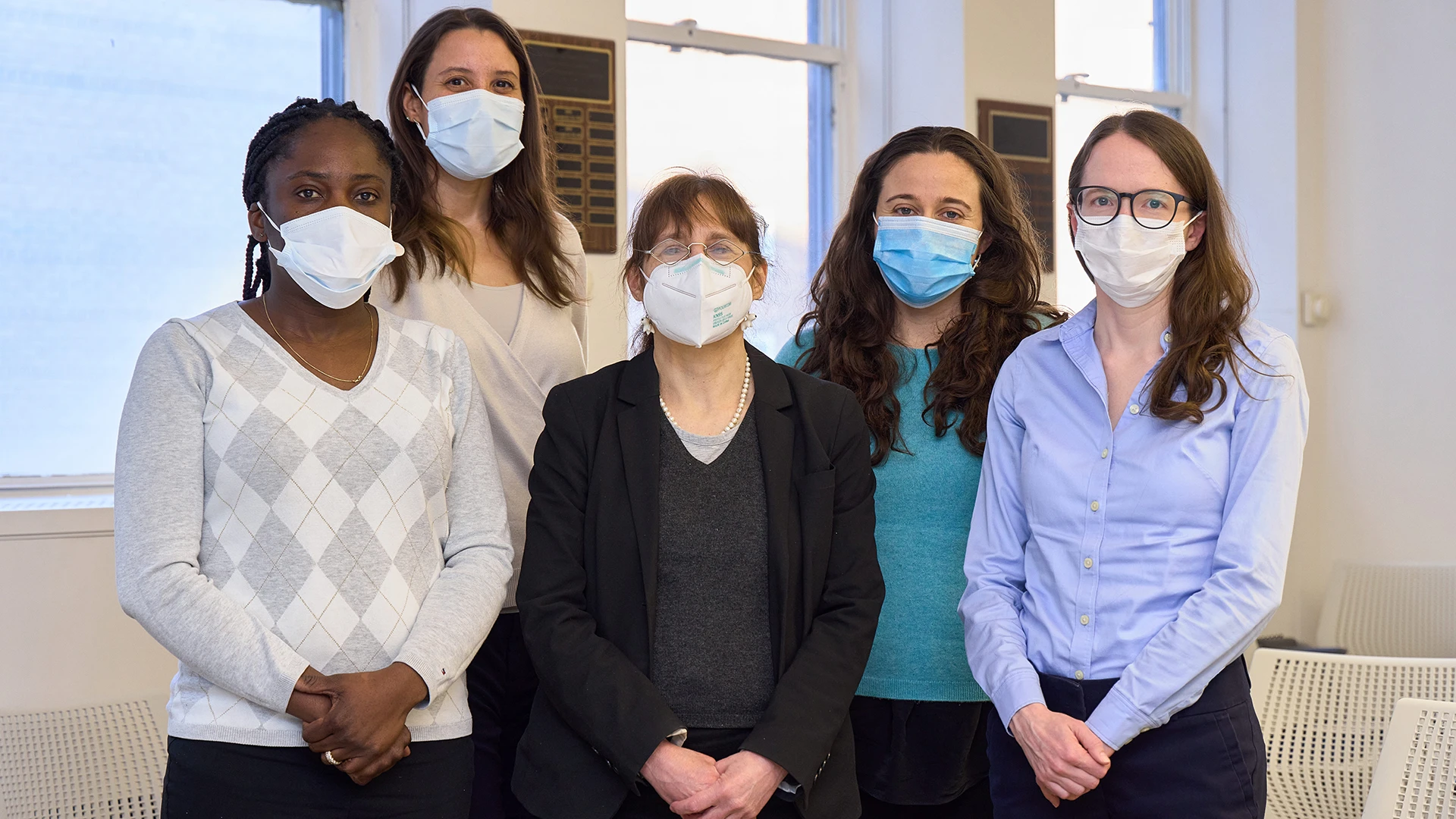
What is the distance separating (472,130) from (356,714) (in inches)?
41.9

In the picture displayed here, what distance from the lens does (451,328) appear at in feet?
6.44

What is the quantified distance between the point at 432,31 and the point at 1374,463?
4060 millimetres

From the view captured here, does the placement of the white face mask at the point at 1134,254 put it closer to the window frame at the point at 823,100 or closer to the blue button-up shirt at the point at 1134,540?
the blue button-up shirt at the point at 1134,540

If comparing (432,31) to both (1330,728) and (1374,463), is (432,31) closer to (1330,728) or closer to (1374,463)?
(1330,728)

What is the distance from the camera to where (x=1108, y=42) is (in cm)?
494

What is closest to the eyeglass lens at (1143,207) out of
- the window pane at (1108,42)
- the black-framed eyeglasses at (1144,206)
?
the black-framed eyeglasses at (1144,206)

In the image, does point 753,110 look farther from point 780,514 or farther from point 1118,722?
point 1118,722

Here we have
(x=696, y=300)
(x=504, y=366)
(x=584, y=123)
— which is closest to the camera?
(x=696, y=300)

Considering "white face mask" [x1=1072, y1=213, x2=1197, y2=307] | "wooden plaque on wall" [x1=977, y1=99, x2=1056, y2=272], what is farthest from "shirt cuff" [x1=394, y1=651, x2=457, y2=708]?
"wooden plaque on wall" [x1=977, y1=99, x2=1056, y2=272]

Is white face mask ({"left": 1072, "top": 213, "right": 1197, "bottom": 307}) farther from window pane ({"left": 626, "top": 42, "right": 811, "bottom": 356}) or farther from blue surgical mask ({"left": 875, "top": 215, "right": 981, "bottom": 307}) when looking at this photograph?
window pane ({"left": 626, "top": 42, "right": 811, "bottom": 356})

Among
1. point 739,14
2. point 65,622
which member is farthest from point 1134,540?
point 739,14

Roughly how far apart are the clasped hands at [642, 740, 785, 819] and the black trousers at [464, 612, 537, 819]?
1.25 ft

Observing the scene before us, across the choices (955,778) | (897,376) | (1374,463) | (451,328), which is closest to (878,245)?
(897,376)

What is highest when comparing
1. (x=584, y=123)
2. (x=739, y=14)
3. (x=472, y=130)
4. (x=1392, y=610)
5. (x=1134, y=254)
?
(x=739, y=14)
